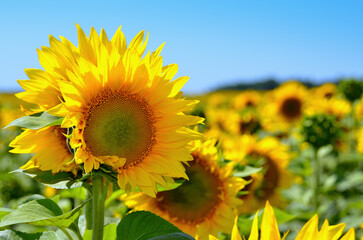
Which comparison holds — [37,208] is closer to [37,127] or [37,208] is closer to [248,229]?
[37,127]

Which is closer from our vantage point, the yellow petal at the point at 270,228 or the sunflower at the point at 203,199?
the yellow petal at the point at 270,228

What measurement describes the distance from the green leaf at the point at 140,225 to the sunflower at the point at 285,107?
428 cm

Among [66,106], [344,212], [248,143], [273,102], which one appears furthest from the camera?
[273,102]

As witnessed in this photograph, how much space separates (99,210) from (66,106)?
305 millimetres

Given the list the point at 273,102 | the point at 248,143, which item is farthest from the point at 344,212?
the point at 273,102

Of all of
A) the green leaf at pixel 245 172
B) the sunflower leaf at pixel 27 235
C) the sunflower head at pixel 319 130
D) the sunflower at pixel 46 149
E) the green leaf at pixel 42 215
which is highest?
the sunflower at pixel 46 149

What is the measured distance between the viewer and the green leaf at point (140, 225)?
114cm

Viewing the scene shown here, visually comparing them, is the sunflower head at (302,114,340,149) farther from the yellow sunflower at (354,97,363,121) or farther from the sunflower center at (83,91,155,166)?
the sunflower center at (83,91,155,166)

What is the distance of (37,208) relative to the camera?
1.10 m

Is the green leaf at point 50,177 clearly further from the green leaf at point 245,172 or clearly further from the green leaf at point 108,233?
the green leaf at point 245,172

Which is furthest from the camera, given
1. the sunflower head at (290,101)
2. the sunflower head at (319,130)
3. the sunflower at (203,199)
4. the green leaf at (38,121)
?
the sunflower head at (290,101)

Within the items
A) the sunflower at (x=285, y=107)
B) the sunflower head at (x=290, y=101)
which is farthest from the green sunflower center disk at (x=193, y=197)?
the sunflower head at (x=290, y=101)

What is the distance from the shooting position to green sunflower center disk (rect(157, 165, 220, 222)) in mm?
1808

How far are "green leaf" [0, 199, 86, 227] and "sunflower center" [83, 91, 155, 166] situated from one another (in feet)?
0.56
